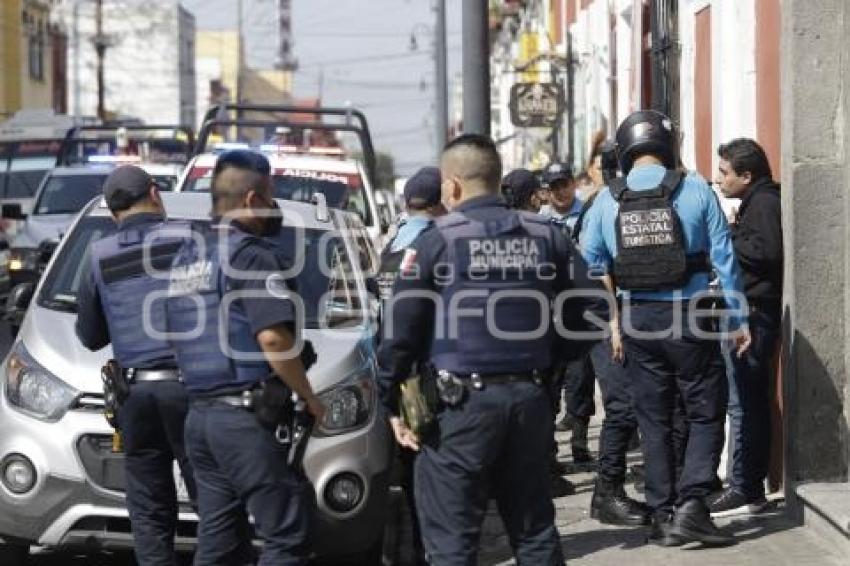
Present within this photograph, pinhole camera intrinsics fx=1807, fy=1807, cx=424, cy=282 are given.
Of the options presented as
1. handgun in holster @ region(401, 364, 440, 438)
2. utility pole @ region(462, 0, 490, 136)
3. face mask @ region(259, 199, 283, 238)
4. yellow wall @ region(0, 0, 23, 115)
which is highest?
yellow wall @ region(0, 0, 23, 115)

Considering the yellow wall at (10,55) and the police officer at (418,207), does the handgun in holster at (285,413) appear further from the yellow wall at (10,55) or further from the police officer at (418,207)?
the yellow wall at (10,55)

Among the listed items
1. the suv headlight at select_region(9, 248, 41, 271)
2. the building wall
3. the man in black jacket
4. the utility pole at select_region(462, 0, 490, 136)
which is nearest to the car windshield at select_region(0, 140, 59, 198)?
the suv headlight at select_region(9, 248, 41, 271)

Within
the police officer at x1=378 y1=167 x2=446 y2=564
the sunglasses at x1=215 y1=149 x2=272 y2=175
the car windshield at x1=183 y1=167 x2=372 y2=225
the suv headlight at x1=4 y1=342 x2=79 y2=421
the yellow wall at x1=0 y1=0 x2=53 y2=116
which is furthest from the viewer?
the yellow wall at x1=0 y1=0 x2=53 y2=116

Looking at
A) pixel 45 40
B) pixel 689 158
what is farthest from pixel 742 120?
pixel 45 40

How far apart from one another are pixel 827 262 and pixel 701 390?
1018 millimetres

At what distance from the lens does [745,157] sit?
8875mm

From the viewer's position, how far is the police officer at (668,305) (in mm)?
8156

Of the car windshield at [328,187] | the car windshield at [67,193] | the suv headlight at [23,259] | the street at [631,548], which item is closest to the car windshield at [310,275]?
the street at [631,548]

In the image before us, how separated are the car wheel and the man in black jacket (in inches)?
134

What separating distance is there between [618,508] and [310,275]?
1935mm

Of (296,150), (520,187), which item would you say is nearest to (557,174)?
(520,187)

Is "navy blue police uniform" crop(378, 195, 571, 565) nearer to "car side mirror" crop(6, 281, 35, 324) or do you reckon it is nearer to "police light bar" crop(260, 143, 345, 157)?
"car side mirror" crop(6, 281, 35, 324)

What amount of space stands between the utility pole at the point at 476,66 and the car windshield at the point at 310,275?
4401mm

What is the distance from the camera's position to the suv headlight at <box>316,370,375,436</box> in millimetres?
7887
